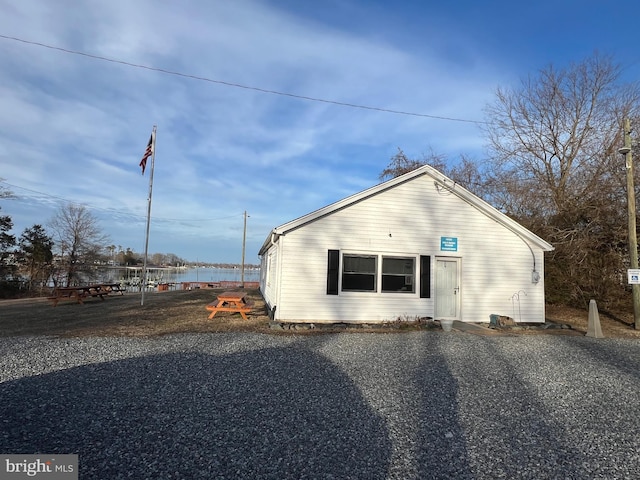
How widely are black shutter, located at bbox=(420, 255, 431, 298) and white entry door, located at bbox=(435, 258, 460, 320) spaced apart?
36 cm

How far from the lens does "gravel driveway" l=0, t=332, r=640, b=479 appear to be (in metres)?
3.01

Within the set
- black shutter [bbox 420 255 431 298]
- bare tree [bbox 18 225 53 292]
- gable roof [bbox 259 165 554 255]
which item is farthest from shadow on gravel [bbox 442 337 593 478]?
bare tree [bbox 18 225 53 292]

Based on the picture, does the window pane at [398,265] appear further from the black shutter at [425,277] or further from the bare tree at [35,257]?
the bare tree at [35,257]

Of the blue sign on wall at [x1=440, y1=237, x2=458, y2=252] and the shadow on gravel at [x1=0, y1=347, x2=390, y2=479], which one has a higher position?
the blue sign on wall at [x1=440, y1=237, x2=458, y2=252]

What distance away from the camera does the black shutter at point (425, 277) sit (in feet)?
36.8

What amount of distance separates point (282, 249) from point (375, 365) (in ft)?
16.6

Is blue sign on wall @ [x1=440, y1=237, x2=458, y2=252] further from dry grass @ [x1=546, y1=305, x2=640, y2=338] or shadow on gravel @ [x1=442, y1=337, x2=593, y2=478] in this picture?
shadow on gravel @ [x1=442, y1=337, x2=593, y2=478]

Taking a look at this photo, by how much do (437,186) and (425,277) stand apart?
9.33ft

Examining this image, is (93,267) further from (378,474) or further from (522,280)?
(378,474)

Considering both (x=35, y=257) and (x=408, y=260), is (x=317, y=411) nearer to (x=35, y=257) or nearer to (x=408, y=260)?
Answer: (x=408, y=260)

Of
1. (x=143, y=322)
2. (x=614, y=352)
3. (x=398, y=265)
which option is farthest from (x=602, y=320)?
(x=143, y=322)

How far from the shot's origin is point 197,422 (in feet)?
12.2

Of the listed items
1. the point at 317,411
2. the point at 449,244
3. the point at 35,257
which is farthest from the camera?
the point at 35,257

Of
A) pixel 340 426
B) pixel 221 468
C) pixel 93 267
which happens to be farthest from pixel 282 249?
pixel 93 267
